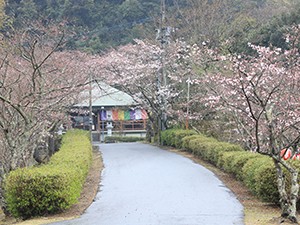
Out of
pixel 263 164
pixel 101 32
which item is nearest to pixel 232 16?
pixel 101 32

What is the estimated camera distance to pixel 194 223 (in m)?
8.38

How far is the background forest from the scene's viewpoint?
1030 inches

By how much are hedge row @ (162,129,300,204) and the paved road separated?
58 centimetres

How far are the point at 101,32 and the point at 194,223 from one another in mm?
35045

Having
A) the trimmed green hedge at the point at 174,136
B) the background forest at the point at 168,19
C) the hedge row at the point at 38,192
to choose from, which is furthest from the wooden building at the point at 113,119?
the hedge row at the point at 38,192

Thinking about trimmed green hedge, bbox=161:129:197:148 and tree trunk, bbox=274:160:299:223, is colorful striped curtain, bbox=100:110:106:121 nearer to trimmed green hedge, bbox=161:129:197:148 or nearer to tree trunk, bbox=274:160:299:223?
trimmed green hedge, bbox=161:129:197:148

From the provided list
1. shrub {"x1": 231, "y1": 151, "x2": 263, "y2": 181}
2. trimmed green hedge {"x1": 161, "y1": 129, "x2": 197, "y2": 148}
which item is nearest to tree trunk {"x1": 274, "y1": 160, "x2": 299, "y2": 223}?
shrub {"x1": 231, "y1": 151, "x2": 263, "y2": 181}

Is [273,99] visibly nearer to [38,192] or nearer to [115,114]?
[38,192]

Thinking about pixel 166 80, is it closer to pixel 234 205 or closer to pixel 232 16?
pixel 232 16

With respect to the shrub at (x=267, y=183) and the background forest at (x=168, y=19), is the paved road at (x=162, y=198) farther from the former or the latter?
the background forest at (x=168, y=19)

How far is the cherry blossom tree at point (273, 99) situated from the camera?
810cm

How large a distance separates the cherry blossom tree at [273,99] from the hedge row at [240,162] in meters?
0.43

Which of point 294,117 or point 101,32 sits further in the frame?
point 101,32

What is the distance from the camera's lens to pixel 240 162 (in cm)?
1341
